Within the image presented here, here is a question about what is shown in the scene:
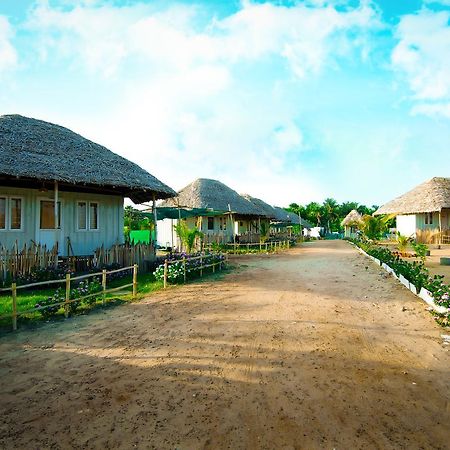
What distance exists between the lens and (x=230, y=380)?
164 inches

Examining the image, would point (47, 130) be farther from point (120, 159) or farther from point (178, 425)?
point (178, 425)

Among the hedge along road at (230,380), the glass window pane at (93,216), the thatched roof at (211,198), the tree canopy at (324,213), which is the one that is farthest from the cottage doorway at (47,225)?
the tree canopy at (324,213)

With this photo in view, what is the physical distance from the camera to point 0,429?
3244mm

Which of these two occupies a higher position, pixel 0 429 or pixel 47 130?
pixel 47 130

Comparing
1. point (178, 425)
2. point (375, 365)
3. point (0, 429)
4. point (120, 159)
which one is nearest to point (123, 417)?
point (178, 425)

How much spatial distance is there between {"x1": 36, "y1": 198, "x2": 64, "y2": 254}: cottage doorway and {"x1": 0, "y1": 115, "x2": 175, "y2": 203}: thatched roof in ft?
4.21

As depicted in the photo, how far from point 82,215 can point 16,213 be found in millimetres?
2214

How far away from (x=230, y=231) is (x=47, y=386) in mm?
24045

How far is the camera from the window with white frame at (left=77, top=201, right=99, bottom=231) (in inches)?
522

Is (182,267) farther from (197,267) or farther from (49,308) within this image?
(49,308)

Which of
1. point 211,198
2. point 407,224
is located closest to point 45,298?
point 211,198

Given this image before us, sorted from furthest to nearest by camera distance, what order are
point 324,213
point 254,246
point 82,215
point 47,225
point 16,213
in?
point 324,213 → point 254,246 → point 82,215 → point 47,225 → point 16,213

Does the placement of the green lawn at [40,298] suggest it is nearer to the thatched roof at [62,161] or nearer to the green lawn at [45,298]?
the green lawn at [45,298]

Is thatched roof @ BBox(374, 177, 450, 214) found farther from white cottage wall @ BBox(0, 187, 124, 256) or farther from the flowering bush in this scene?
white cottage wall @ BBox(0, 187, 124, 256)
